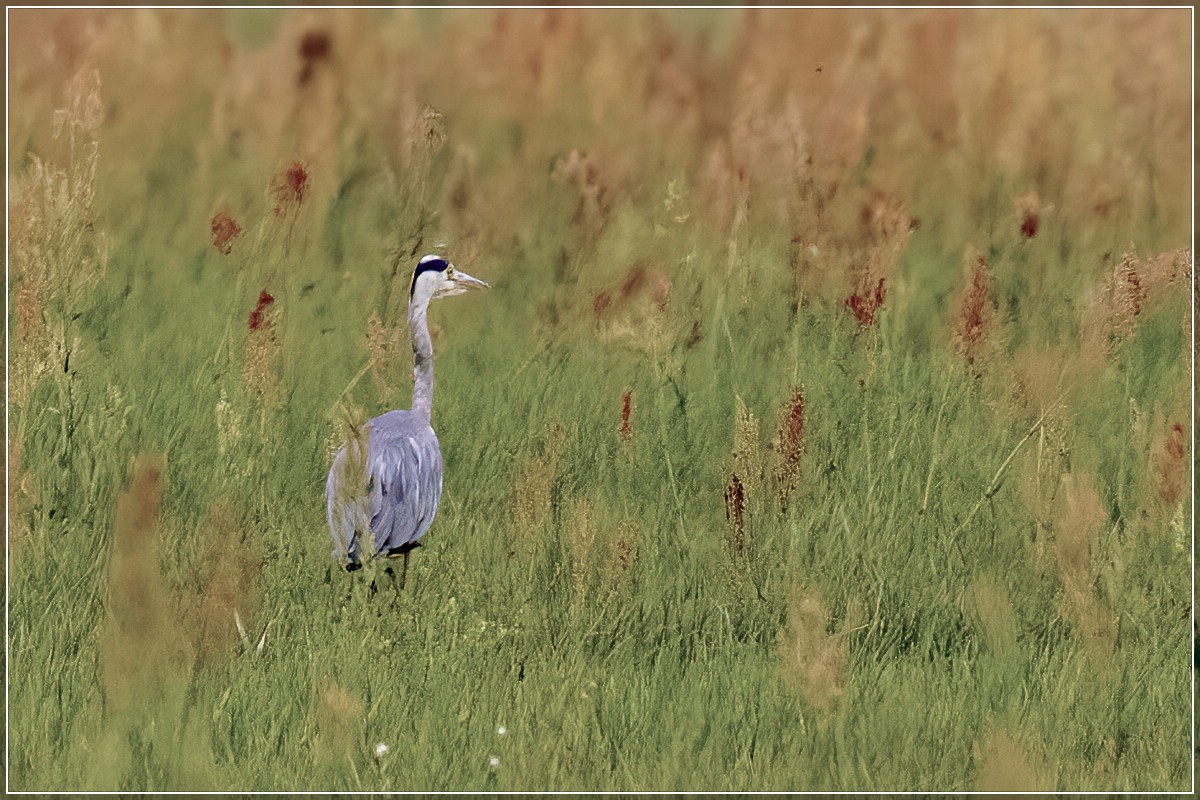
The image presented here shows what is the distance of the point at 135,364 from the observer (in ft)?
13.7

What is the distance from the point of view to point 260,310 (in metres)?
4.03

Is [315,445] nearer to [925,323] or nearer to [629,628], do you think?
[629,628]

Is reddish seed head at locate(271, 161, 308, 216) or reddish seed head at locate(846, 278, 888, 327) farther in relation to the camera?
reddish seed head at locate(271, 161, 308, 216)

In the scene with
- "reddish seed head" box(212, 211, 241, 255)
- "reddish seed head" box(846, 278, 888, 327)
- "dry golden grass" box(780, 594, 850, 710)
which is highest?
"reddish seed head" box(212, 211, 241, 255)

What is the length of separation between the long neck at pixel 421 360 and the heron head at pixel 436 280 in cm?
4

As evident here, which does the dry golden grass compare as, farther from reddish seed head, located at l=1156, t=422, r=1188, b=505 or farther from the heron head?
the heron head

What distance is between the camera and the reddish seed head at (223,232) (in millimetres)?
4223

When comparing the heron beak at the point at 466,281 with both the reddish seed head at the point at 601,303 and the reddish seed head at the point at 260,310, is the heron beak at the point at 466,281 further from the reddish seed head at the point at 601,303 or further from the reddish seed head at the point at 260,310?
the reddish seed head at the point at 260,310

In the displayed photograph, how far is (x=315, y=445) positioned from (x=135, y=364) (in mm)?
540

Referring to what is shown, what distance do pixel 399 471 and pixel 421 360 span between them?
369mm

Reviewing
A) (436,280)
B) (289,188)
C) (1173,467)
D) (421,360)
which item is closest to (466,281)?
(436,280)

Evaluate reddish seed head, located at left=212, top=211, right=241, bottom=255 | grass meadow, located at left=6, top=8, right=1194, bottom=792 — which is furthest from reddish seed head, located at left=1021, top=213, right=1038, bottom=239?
reddish seed head, located at left=212, top=211, right=241, bottom=255

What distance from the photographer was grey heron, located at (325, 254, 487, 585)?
378 cm

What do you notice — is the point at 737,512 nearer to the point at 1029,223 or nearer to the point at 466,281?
the point at 466,281
